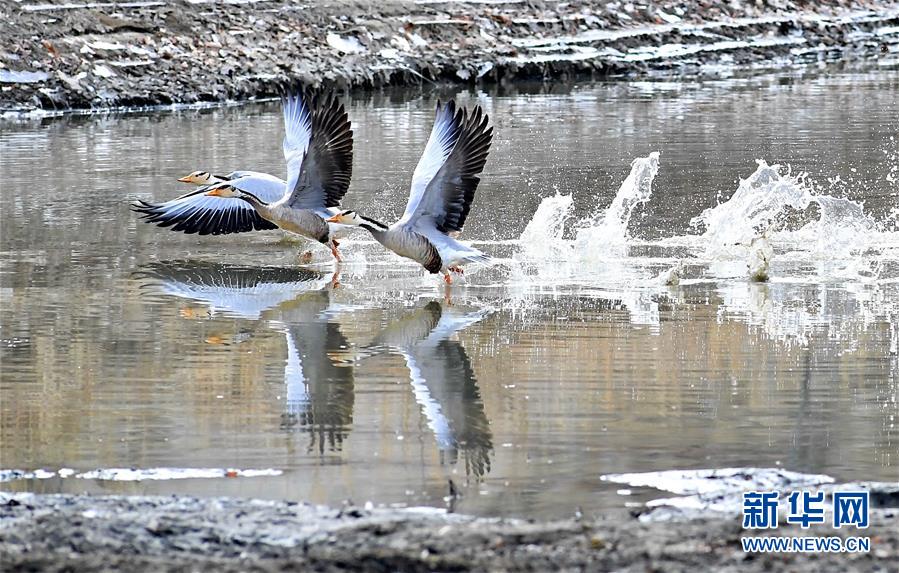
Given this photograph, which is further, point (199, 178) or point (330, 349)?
point (199, 178)

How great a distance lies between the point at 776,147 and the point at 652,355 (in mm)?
10948

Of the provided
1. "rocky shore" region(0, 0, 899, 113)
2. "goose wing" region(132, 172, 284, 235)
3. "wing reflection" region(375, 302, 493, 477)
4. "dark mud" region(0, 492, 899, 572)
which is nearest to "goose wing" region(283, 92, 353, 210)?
"goose wing" region(132, 172, 284, 235)

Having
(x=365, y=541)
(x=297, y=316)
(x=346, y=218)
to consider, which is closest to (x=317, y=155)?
(x=346, y=218)

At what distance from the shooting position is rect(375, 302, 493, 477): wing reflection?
7.59 m

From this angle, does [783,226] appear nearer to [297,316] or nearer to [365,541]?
[297,316]

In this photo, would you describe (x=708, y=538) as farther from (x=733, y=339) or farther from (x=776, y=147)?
(x=776, y=147)

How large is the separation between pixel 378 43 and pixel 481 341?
22.6 meters

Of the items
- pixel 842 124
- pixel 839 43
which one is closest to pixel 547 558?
→ pixel 842 124

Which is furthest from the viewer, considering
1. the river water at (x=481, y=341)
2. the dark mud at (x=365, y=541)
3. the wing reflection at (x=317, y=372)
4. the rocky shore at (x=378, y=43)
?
the rocky shore at (x=378, y=43)

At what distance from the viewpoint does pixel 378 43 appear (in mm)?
32219

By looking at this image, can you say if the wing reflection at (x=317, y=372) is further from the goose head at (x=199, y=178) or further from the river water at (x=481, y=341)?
the goose head at (x=199, y=178)

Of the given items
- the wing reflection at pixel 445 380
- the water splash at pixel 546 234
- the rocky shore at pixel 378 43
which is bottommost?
the wing reflection at pixel 445 380

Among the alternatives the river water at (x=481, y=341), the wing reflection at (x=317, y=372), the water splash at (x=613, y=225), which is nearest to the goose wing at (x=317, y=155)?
the river water at (x=481, y=341)

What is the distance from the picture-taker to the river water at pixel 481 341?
729cm
